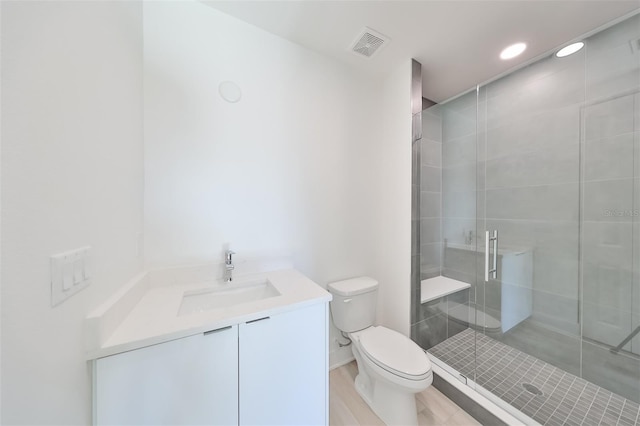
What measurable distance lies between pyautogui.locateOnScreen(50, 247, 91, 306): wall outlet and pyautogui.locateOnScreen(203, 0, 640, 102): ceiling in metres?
1.50

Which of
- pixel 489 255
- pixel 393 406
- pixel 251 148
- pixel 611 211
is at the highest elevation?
pixel 251 148

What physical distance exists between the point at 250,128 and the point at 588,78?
2.34 meters

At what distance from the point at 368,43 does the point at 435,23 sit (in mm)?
420

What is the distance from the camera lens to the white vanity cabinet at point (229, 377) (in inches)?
26.8

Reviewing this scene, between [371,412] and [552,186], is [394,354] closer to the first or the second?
[371,412]

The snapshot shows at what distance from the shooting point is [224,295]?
119 centimetres

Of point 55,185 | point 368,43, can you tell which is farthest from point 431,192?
point 55,185

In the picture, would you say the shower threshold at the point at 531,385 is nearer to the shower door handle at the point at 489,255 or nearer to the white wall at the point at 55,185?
the shower door handle at the point at 489,255

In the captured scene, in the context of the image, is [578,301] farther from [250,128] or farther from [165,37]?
[165,37]

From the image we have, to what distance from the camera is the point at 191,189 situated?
122 centimetres

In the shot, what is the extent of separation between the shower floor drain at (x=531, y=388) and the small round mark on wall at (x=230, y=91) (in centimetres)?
267

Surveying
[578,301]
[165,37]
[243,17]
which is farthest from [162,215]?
[578,301]

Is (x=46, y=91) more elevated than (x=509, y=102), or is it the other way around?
(x=509, y=102)

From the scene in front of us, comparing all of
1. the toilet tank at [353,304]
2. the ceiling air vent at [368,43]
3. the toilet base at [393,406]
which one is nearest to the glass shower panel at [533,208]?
the toilet base at [393,406]
